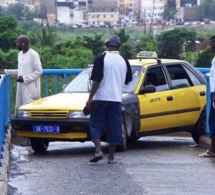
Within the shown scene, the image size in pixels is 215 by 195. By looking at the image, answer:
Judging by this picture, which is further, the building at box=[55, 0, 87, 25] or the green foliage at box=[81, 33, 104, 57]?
the building at box=[55, 0, 87, 25]

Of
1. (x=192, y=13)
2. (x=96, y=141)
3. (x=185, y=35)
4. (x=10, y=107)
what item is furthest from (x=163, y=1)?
(x=96, y=141)

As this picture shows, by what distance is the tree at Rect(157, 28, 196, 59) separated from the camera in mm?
29161

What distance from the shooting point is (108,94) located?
1172cm

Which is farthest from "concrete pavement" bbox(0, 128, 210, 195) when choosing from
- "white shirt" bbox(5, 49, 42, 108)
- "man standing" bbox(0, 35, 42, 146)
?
"white shirt" bbox(5, 49, 42, 108)

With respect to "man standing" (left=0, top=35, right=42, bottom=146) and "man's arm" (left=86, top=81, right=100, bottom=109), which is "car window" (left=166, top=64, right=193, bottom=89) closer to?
"man standing" (left=0, top=35, right=42, bottom=146)

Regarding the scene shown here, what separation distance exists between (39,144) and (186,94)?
269cm

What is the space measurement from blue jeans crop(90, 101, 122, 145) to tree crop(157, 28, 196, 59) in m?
16.3

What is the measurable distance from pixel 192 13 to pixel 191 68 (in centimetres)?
3906

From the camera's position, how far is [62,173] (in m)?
11.1

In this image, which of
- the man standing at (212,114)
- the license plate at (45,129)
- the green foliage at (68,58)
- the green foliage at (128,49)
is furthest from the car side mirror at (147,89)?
the green foliage at (128,49)

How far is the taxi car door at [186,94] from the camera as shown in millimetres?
14344

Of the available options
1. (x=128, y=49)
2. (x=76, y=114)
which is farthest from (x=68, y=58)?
(x=76, y=114)

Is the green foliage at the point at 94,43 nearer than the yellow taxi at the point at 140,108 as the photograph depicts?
No

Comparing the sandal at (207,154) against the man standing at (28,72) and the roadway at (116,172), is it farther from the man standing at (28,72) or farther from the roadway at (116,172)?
the man standing at (28,72)
